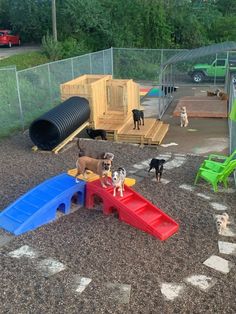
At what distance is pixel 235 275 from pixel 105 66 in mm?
20956

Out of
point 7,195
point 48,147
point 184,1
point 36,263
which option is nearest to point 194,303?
point 36,263

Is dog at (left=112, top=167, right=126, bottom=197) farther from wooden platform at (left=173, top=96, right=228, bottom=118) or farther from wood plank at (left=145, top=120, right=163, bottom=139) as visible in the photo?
wooden platform at (left=173, top=96, right=228, bottom=118)

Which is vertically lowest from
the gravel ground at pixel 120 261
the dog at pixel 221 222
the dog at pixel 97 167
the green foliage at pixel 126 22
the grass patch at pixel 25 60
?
the gravel ground at pixel 120 261

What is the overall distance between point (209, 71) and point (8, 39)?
21.6 meters

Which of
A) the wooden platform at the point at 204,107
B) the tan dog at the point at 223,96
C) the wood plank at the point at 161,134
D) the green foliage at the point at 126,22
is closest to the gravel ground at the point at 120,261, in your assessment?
the wood plank at the point at 161,134

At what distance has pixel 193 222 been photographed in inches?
307

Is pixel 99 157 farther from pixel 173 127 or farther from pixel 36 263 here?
pixel 173 127

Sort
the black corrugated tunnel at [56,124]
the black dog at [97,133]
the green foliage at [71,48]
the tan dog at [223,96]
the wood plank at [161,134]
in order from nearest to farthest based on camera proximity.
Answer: the black corrugated tunnel at [56,124], the wood plank at [161,134], the black dog at [97,133], the tan dog at [223,96], the green foliage at [71,48]

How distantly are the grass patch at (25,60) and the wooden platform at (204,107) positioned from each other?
1293 cm

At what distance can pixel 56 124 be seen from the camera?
11.7m

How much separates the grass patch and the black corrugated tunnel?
1464 centimetres

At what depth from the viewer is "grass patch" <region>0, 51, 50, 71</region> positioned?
26.5 m

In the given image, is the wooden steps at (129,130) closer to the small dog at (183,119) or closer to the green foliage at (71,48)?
the small dog at (183,119)

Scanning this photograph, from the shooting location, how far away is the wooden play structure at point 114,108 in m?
13.3
